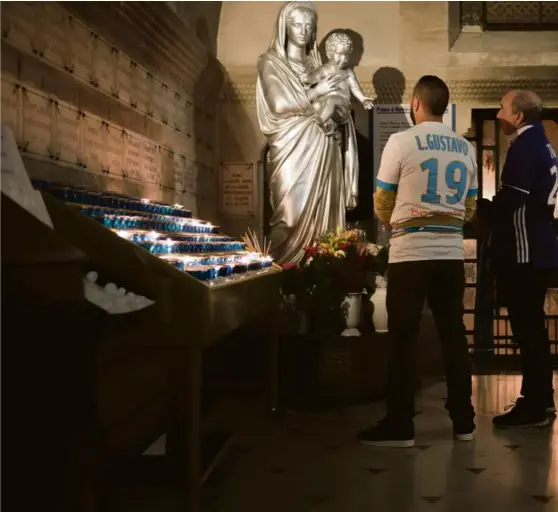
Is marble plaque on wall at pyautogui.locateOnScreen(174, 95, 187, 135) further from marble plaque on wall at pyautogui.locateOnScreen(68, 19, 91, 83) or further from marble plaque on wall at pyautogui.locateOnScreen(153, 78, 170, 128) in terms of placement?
marble plaque on wall at pyautogui.locateOnScreen(68, 19, 91, 83)

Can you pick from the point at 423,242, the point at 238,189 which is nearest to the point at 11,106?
the point at 423,242

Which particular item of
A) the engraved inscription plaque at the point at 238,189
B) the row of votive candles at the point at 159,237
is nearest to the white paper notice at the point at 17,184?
the row of votive candles at the point at 159,237

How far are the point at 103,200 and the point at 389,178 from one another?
3.43 ft

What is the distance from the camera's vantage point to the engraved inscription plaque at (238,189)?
5969 millimetres

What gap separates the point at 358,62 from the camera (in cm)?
600

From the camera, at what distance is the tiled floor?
2.23 metres

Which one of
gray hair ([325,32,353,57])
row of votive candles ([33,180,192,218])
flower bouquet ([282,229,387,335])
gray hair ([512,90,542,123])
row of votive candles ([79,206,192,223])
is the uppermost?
gray hair ([325,32,353,57])

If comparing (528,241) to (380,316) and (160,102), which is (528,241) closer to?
(380,316)

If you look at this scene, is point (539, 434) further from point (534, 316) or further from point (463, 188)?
point (463, 188)

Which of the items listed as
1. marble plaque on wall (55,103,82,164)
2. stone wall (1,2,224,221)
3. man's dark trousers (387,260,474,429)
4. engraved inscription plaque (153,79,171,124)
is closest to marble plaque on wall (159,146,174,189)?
stone wall (1,2,224,221)

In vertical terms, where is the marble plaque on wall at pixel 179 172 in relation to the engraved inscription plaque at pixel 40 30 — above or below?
below

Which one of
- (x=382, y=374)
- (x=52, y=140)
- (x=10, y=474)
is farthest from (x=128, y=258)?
(x=382, y=374)

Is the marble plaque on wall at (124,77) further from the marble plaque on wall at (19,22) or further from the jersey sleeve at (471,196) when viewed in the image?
the jersey sleeve at (471,196)

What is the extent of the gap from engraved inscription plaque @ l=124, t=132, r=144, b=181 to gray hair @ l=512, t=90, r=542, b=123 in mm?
1806
